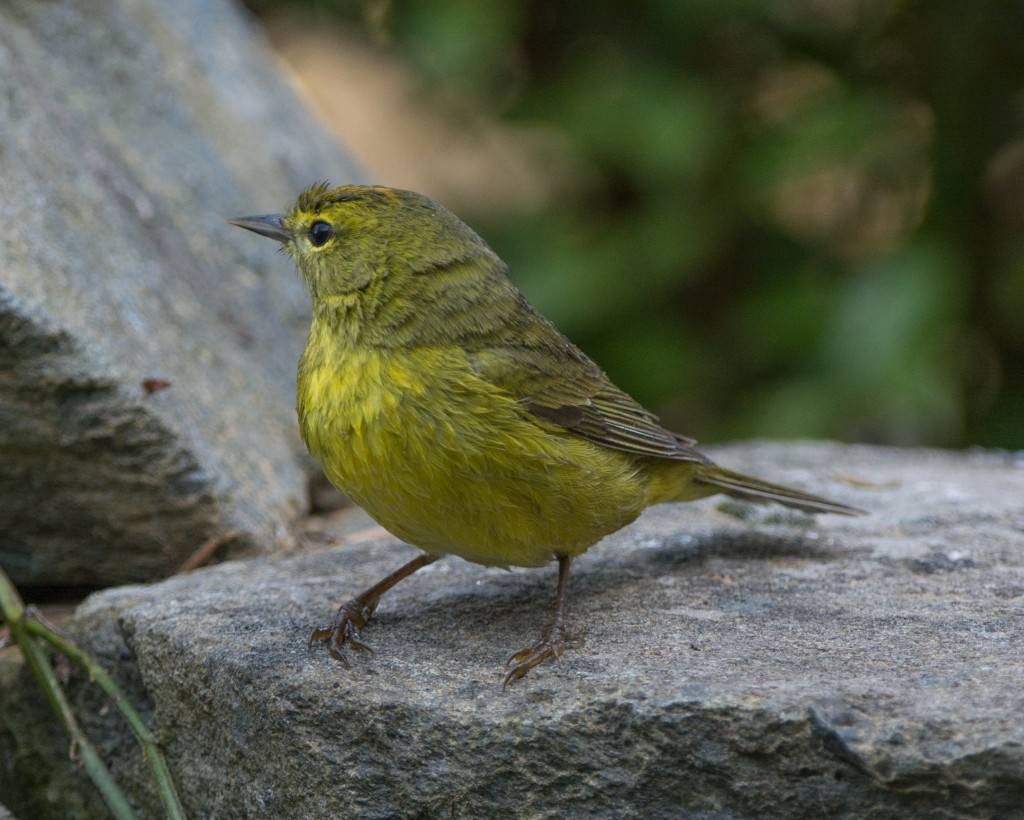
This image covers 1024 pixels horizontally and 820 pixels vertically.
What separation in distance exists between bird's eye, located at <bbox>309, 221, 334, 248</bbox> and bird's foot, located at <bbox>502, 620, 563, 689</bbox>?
1.27 m

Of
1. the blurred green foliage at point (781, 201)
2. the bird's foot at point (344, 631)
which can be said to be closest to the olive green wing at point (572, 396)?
the bird's foot at point (344, 631)

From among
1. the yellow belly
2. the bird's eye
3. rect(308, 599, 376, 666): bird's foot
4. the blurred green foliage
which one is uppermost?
the blurred green foliage

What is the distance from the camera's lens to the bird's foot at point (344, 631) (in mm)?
3219

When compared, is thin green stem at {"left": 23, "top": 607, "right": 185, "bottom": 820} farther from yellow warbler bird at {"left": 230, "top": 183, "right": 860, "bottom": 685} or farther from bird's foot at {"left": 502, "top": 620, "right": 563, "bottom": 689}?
bird's foot at {"left": 502, "top": 620, "right": 563, "bottom": 689}

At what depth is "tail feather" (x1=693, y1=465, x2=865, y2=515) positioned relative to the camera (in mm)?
4098

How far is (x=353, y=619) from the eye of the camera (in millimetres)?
3375

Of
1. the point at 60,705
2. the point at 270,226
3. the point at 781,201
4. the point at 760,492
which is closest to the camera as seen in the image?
the point at 60,705

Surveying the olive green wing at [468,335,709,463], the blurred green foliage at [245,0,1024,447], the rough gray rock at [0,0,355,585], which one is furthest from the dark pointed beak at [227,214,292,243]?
the blurred green foliage at [245,0,1024,447]

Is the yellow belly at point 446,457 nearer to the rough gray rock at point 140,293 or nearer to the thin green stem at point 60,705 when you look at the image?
the rough gray rock at point 140,293

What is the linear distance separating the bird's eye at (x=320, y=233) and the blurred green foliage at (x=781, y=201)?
2680mm

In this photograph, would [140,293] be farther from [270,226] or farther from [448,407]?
[448,407]

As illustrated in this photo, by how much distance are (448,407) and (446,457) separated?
0.44ft

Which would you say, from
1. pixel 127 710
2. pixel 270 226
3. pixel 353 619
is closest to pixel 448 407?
pixel 353 619

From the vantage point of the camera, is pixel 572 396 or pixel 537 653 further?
pixel 572 396
